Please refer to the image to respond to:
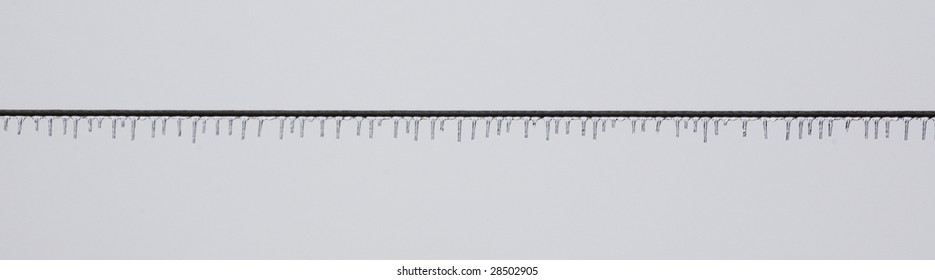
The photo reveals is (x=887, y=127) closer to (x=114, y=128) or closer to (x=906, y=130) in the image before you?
(x=906, y=130)

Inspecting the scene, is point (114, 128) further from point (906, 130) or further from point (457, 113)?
point (906, 130)

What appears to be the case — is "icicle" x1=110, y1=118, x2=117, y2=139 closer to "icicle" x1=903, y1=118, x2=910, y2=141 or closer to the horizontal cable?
the horizontal cable

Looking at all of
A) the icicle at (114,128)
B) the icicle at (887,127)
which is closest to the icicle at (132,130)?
the icicle at (114,128)

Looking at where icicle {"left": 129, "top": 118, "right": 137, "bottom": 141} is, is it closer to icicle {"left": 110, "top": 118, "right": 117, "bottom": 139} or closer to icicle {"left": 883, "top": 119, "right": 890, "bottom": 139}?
icicle {"left": 110, "top": 118, "right": 117, "bottom": 139}

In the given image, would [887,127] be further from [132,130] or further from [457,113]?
[132,130]

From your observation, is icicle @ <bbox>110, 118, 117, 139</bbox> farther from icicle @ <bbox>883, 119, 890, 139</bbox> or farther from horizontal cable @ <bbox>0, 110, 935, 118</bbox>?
icicle @ <bbox>883, 119, 890, 139</bbox>

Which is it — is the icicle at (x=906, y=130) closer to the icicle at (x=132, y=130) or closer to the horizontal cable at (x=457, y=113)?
the horizontal cable at (x=457, y=113)

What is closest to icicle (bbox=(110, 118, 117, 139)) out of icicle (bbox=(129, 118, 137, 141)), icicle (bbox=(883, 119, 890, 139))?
icicle (bbox=(129, 118, 137, 141))

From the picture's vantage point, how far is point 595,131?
6.85 metres

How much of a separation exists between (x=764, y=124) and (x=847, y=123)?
1.79 feet

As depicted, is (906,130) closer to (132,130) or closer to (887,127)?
(887,127)

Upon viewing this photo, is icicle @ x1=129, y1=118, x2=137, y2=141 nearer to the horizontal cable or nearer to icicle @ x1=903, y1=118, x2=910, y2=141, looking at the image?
the horizontal cable

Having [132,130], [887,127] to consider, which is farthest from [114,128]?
[887,127]
